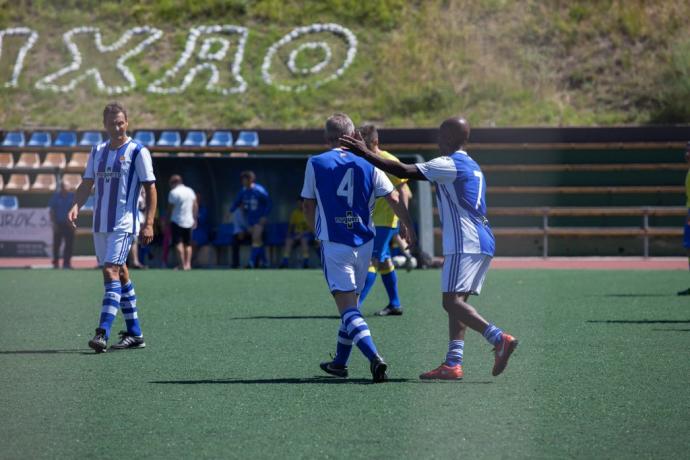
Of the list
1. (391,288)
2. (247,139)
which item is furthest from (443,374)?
(247,139)

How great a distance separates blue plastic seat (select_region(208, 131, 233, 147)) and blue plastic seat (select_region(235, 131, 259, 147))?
238 millimetres

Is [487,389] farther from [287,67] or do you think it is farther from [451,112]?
[287,67]

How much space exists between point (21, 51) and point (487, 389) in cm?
3542

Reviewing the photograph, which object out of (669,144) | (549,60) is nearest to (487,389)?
(669,144)

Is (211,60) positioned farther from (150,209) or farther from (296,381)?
Answer: (296,381)

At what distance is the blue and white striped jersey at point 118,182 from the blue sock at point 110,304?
46cm

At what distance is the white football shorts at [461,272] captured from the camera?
8.49m

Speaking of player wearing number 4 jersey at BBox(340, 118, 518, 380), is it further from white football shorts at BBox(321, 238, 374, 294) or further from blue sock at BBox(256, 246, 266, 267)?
blue sock at BBox(256, 246, 266, 267)

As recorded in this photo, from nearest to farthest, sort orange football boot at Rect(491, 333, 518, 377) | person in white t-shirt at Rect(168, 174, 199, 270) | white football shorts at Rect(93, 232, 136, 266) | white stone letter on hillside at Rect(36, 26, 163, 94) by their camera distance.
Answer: orange football boot at Rect(491, 333, 518, 377) < white football shorts at Rect(93, 232, 136, 266) < person in white t-shirt at Rect(168, 174, 199, 270) < white stone letter on hillside at Rect(36, 26, 163, 94)

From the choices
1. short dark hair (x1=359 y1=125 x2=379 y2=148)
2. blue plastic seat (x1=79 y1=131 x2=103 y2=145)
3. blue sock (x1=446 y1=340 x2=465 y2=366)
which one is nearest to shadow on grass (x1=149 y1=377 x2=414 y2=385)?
blue sock (x1=446 y1=340 x2=465 y2=366)

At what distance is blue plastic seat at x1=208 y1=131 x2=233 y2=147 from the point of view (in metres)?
33.5

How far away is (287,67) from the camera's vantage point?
3925 centimetres

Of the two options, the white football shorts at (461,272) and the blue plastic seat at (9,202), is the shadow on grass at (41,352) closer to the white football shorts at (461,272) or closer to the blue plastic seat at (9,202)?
A: the white football shorts at (461,272)

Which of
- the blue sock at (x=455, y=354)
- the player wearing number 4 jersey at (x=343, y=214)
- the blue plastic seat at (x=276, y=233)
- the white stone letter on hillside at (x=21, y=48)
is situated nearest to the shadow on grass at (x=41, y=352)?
the player wearing number 4 jersey at (x=343, y=214)
